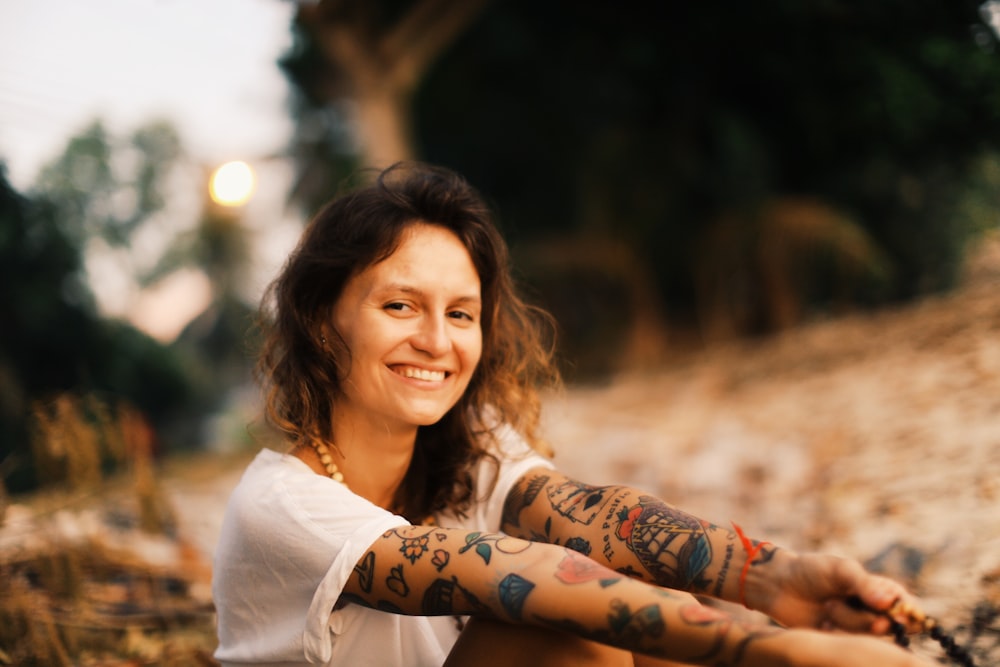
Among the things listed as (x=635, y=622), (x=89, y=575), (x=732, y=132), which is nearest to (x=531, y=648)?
(x=635, y=622)

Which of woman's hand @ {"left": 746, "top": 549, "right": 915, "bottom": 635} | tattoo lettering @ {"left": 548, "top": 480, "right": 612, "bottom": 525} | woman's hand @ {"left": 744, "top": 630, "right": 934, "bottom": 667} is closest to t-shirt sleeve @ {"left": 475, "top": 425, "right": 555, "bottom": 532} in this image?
tattoo lettering @ {"left": 548, "top": 480, "right": 612, "bottom": 525}

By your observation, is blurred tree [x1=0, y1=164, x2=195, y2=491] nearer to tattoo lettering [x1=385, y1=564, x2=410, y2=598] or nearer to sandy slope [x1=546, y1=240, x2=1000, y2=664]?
tattoo lettering [x1=385, y1=564, x2=410, y2=598]

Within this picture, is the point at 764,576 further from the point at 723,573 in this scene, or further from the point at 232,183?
the point at 232,183

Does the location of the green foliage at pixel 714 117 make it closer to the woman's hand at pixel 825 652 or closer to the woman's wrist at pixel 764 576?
the woman's wrist at pixel 764 576

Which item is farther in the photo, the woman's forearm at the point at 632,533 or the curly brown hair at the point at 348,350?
the curly brown hair at the point at 348,350

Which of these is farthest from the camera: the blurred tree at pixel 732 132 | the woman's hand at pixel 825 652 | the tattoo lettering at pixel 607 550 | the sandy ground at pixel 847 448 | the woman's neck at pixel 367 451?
the blurred tree at pixel 732 132

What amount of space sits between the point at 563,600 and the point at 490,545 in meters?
0.17

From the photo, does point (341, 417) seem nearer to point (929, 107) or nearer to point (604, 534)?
point (604, 534)

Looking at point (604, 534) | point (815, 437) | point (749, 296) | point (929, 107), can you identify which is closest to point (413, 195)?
point (604, 534)

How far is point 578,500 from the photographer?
5.45ft

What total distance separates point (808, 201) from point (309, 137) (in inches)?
232

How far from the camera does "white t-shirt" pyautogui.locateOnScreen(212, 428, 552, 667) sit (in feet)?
4.41

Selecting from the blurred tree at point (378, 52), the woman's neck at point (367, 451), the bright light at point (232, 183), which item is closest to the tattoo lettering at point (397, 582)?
the woman's neck at point (367, 451)

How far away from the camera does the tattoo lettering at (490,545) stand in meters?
1.32
